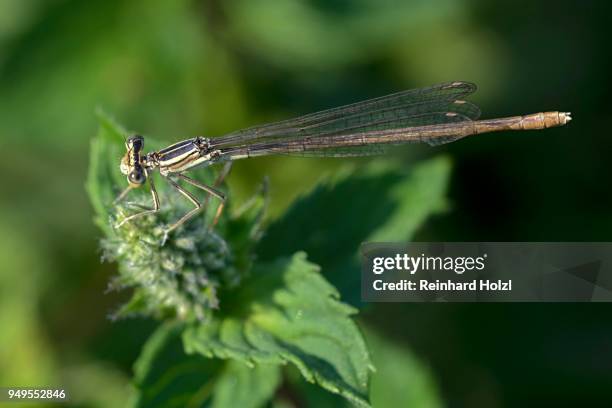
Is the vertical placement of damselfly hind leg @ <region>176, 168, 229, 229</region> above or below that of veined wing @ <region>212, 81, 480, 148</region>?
below

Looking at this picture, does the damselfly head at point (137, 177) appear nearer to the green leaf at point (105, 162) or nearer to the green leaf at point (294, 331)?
the green leaf at point (105, 162)

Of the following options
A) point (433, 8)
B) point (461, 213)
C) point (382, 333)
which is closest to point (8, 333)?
point (382, 333)

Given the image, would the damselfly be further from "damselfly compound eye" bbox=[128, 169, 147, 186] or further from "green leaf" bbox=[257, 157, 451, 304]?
"damselfly compound eye" bbox=[128, 169, 147, 186]

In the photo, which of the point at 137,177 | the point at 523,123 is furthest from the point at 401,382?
the point at 137,177

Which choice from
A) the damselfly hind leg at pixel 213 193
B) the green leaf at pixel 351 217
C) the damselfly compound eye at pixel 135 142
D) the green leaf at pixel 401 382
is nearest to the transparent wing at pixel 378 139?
the green leaf at pixel 351 217

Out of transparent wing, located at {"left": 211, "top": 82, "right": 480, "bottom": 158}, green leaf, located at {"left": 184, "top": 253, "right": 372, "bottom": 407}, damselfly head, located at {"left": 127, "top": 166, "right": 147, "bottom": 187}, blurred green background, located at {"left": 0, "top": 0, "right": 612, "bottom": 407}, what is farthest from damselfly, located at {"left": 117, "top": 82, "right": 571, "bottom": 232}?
blurred green background, located at {"left": 0, "top": 0, "right": 612, "bottom": 407}

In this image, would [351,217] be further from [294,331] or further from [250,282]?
[294,331]

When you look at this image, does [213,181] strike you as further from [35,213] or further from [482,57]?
[482,57]
